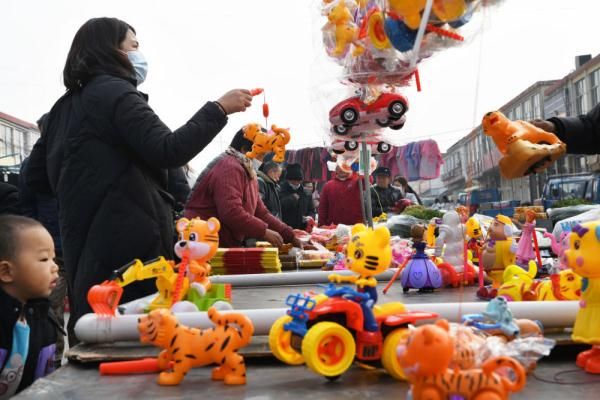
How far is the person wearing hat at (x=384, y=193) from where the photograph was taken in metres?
6.79

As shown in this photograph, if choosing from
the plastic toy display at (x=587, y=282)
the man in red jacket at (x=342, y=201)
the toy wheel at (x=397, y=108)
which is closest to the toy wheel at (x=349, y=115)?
the toy wheel at (x=397, y=108)

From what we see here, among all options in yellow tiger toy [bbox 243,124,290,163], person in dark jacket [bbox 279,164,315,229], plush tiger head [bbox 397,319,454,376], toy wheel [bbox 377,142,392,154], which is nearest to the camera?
plush tiger head [bbox 397,319,454,376]

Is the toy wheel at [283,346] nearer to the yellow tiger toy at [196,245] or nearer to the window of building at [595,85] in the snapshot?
the yellow tiger toy at [196,245]

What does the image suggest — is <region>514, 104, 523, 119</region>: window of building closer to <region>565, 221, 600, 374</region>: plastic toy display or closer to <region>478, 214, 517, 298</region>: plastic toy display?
<region>478, 214, 517, 298</region>: plastic toy display

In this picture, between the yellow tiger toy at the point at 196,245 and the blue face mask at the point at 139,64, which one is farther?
the blue face mask at the point at 139,64

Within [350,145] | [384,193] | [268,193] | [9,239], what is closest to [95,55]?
[9,239]

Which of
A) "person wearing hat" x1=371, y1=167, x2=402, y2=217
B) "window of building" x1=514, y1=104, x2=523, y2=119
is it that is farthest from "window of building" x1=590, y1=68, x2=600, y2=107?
"window of building" x1=514, y1=104, x2=523, y2=119

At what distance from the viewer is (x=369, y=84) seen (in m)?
2.99

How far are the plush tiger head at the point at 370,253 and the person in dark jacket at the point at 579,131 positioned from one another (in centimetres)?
78

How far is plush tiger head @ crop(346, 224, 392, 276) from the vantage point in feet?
4.96

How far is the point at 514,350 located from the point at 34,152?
199cm

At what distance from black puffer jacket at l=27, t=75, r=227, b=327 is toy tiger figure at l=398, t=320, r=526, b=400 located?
123cm

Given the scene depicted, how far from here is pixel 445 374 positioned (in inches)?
43.1

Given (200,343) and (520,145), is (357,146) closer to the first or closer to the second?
(520,145)
